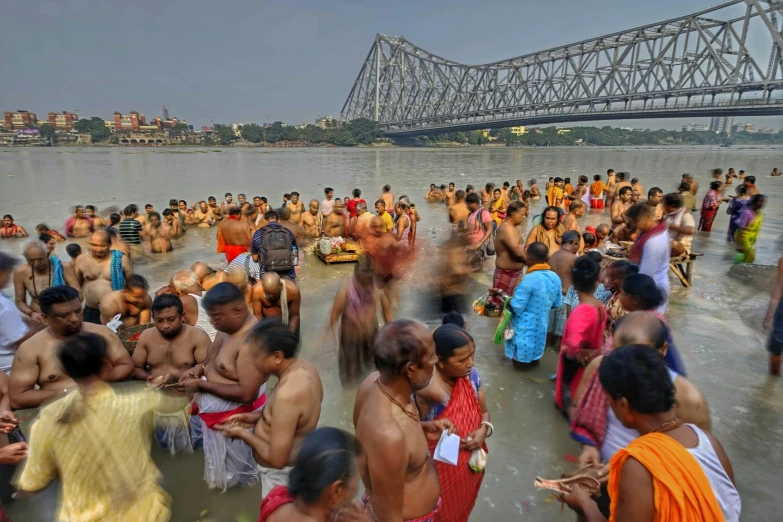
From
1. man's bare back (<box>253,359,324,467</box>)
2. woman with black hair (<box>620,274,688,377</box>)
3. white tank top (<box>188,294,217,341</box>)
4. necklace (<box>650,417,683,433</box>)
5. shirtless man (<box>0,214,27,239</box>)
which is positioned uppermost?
woman with black hair (<box>620,274,688,377</box>)

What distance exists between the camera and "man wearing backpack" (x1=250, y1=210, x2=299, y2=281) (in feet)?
15.7

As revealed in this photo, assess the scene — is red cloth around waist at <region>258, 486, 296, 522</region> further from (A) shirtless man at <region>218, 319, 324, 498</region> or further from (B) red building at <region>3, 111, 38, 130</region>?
(B) red building at <region>3, 111, 38, 130</region>

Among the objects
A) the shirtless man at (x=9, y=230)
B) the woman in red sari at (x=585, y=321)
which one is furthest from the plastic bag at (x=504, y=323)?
the shirtless man at (x=9, y=230)

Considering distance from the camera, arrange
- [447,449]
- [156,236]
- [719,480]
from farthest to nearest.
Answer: [156,236], [447,449], [719,480]

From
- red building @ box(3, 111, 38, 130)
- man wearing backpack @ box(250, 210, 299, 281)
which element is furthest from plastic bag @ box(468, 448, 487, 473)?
red building @ box(3, 111, 38, 130)

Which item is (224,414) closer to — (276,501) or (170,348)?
(170,348)

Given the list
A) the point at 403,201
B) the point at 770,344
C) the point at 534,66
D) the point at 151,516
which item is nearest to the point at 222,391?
the point at 151,516

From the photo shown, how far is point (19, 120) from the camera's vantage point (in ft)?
347

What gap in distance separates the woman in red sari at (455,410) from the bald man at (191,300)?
2.05 meters

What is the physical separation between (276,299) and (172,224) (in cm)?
788

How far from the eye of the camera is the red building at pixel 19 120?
337ft

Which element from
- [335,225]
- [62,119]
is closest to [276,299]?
[335,225]

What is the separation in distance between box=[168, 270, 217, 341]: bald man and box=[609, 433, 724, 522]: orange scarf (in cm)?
295

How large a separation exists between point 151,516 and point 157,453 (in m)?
1.42
